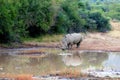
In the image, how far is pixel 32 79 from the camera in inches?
727

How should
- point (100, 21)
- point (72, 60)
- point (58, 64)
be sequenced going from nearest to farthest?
point (58, 64)
point (72, 60)
point (100, 21)

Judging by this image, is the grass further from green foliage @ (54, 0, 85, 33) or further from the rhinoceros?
the rhinoceros

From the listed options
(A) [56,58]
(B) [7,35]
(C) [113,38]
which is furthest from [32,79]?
(C) [113,38]

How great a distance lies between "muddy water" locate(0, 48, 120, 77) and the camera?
22141mm

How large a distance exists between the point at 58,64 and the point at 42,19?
1370 centimetres

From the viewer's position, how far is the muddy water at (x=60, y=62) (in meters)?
22.1

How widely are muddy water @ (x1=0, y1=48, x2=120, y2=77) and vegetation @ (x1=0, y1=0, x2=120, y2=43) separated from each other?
111 inches

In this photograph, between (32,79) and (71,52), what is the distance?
526 inches

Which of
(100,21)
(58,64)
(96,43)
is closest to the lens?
(58,64)

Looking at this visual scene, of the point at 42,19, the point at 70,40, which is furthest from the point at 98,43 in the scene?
the point at 42,19

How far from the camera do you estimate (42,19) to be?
126 ft

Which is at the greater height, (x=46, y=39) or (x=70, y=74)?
(x=70, y=74)

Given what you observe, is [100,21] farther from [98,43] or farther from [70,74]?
[70,74]

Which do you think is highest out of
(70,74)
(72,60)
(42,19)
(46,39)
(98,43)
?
(70,74)
